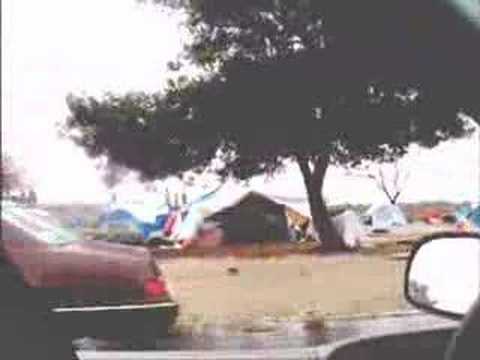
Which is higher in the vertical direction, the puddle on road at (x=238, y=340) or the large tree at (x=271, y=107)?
the large tree at (x=271, y=107)

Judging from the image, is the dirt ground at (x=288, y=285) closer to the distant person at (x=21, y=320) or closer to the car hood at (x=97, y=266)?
the car hood at (x=97, y=266)

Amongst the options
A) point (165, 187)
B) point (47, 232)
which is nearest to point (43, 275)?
point (47, 232)

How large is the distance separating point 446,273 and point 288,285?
242 mm

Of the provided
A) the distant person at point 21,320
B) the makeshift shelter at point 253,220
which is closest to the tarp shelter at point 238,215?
the makeshift shelter at point 253,220

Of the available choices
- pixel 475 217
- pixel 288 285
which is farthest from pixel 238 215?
pixel 475 217

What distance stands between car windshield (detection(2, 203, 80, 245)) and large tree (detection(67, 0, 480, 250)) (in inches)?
4.5

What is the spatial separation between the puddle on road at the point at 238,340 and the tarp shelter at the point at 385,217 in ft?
0.58

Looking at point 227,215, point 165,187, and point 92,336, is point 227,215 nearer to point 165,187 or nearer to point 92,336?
point 165,187

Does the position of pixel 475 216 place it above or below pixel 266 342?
above

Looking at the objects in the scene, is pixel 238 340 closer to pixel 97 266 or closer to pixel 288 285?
pixel 288 285

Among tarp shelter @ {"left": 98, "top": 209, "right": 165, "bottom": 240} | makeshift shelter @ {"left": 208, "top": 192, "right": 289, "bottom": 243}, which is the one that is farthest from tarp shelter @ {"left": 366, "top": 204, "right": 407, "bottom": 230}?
tarp shelter @ {"left": 98, "top": 209, "right": 165, "bottom": 240}

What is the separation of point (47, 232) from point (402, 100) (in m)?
0.52

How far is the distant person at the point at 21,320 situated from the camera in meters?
1.73

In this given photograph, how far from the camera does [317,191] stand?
1.70 meters
